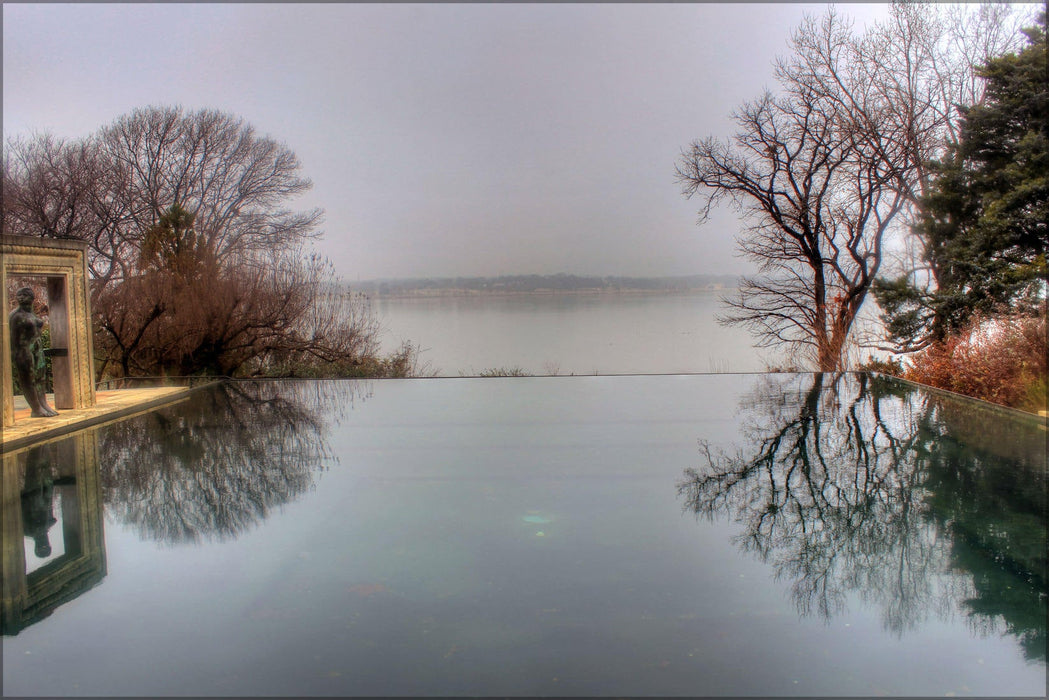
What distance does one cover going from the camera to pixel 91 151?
13289 mm

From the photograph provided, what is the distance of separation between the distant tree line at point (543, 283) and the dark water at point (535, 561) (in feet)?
34.1

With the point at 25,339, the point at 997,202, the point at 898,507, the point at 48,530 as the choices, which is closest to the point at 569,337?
the point at 997,202

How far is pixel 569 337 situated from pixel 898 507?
10.3 meters

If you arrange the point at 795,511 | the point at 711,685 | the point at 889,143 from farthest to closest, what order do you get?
the point at 889,143
the point at 795,511
the point at 711,685

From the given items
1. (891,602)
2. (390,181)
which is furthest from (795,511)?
(390,181)

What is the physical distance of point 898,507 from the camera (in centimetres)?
277

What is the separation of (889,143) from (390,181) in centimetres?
1074

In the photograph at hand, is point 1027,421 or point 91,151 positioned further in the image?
point 91,151

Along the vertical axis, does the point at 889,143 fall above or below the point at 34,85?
below

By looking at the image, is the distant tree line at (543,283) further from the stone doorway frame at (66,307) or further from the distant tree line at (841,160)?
the stone doorway frame at (66,307)

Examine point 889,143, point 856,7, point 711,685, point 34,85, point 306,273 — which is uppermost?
point 856,7

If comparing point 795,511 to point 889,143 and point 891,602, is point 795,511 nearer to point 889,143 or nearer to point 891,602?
point 891,602

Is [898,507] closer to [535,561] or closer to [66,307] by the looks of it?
[535,561]

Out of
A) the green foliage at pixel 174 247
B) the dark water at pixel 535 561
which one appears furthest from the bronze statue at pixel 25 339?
the green foliage at pixel 174 247
